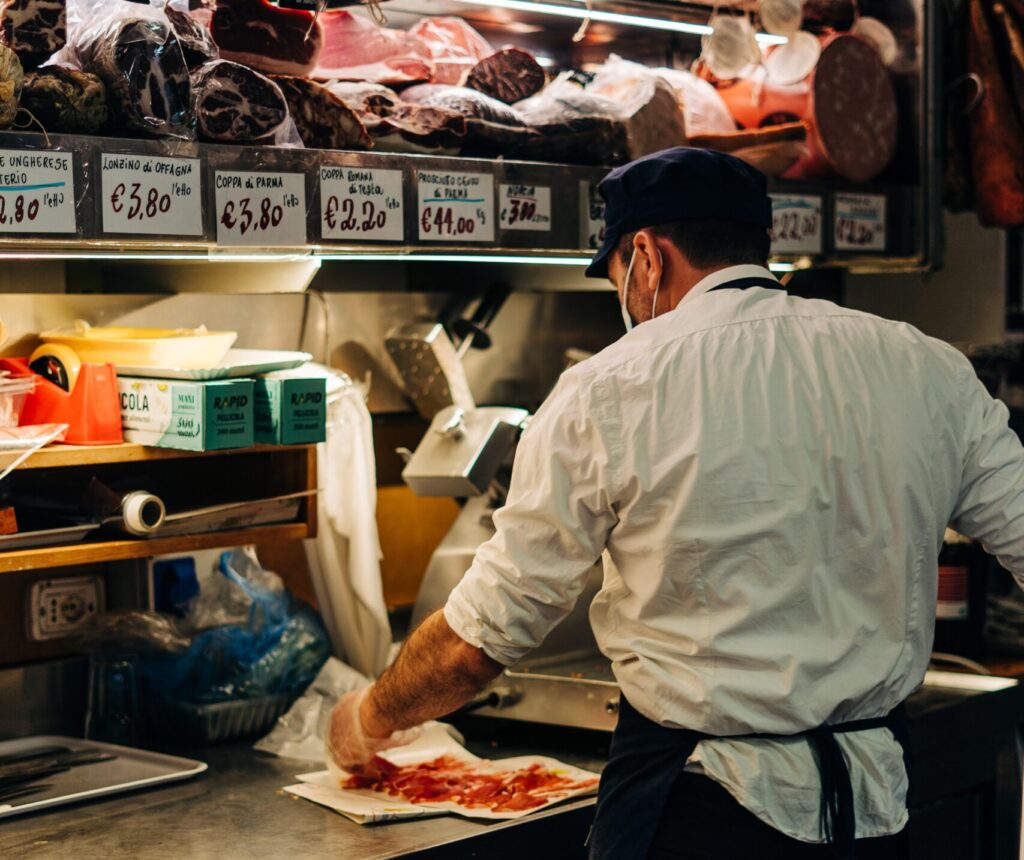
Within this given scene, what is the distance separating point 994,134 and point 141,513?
206 cm

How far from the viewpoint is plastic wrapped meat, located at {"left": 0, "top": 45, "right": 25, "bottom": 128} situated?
1.72 metres

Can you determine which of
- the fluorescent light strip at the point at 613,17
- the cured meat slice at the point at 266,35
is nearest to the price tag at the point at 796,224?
the fluorescent light strip at the point at 613,17

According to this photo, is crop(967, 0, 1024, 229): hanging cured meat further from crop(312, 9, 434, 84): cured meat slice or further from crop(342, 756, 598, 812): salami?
crop(342, 756, 598, 812): salami

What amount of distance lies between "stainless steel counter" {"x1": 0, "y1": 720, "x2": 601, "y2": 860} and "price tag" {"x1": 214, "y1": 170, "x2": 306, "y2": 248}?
810 mm

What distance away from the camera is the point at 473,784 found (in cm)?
210

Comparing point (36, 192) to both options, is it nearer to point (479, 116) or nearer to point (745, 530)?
point (479, 116)

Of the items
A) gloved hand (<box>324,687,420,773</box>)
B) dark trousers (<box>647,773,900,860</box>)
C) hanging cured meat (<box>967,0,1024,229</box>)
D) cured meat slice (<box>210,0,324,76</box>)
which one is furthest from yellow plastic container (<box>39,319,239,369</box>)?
hanging cured meat (<box>967,0,1024,229</box>)

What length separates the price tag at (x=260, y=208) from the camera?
192 cm

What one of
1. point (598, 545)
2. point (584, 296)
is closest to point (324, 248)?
point (598, 545)

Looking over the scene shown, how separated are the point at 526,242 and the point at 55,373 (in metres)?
0.77

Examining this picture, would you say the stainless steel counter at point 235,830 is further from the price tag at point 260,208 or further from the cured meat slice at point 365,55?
the cured meat slice at point 365,55

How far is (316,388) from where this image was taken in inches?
83.3

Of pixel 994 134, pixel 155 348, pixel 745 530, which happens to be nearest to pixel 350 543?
pixel 155 348

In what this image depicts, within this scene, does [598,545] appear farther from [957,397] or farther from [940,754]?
[940,754]
